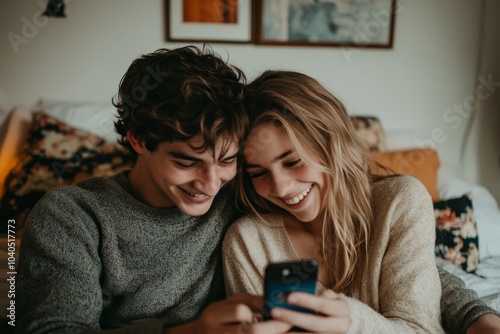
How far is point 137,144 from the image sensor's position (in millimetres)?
1200

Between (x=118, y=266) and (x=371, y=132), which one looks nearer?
(x=118, y=266)

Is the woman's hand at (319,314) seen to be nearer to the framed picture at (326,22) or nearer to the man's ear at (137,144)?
the man's ear at (137,144)

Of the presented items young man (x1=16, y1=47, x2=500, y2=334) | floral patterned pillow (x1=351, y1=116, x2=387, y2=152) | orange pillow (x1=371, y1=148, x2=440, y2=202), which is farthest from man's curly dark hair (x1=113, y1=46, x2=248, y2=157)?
floral patterned pillow (x1=351, y1=116, x2=387, y2=152)

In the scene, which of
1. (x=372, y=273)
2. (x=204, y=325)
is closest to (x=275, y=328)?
(x=204, y=325)

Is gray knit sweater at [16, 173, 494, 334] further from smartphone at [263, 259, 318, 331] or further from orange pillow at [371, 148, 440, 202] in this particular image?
orange pillow at [371, 148, 440, 202]

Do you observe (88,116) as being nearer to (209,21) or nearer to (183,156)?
(209,21)

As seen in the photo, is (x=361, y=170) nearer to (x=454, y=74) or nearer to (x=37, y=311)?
(x=37, y=311)

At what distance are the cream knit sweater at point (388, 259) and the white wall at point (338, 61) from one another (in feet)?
4.12

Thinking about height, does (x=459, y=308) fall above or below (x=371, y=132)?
below

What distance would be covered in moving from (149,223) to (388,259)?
1.98ft

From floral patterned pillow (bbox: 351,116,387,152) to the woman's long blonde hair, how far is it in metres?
A: 0.98

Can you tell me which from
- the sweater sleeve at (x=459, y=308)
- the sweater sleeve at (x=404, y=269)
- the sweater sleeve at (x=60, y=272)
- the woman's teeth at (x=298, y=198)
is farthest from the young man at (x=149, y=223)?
the sweater sleeve at (x=459, y=308)

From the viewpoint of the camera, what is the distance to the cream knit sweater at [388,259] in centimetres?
105

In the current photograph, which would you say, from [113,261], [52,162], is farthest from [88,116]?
[113,261]
